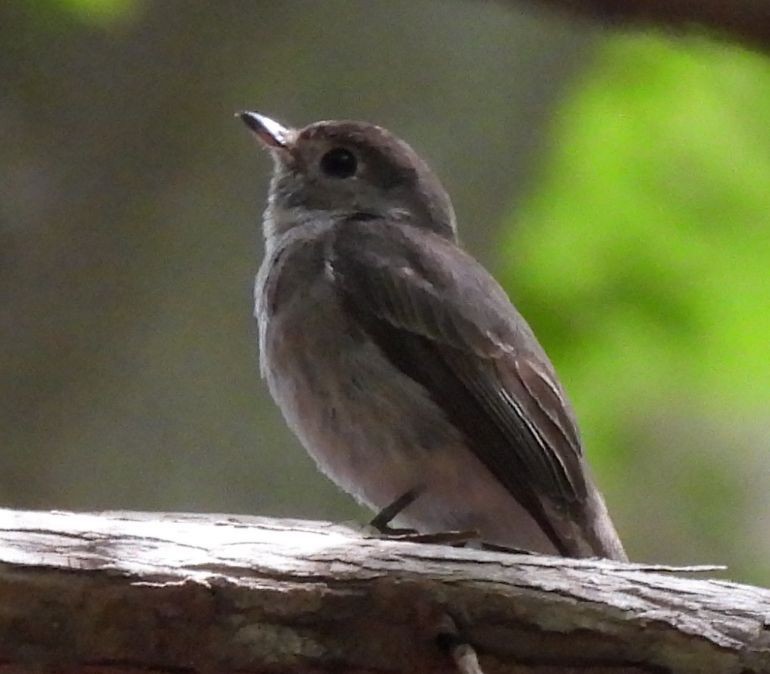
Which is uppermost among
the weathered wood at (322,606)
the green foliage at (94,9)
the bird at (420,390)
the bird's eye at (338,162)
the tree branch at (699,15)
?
the tree branch at (699,15)

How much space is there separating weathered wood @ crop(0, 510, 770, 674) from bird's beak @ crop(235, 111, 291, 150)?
139cm

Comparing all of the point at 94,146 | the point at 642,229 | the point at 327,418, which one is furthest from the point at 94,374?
the point at 642,229

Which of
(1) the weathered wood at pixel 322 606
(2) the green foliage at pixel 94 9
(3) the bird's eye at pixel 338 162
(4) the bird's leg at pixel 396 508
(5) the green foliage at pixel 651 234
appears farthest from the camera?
(5) the green foliage at pixel 651 234

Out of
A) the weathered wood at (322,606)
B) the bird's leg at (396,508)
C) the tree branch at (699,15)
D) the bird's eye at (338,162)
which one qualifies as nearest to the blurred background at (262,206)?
the bird's eye at (338,162)

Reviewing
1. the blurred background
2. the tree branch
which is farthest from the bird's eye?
the tree branch

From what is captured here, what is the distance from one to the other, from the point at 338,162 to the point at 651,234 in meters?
1.29

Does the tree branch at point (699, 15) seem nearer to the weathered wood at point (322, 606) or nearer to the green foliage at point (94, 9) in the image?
the weathered wood at point (322, 606)

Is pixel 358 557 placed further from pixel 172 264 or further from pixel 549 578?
pixel 172 264

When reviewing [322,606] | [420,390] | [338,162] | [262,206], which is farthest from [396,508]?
[262,206]

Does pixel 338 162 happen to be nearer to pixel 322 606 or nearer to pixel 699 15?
pixel 322 606

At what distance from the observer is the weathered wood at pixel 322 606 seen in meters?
1.79

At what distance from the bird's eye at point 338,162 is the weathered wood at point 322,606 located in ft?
4.74

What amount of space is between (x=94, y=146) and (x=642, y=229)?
1.70m

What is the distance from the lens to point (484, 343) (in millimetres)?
2879
